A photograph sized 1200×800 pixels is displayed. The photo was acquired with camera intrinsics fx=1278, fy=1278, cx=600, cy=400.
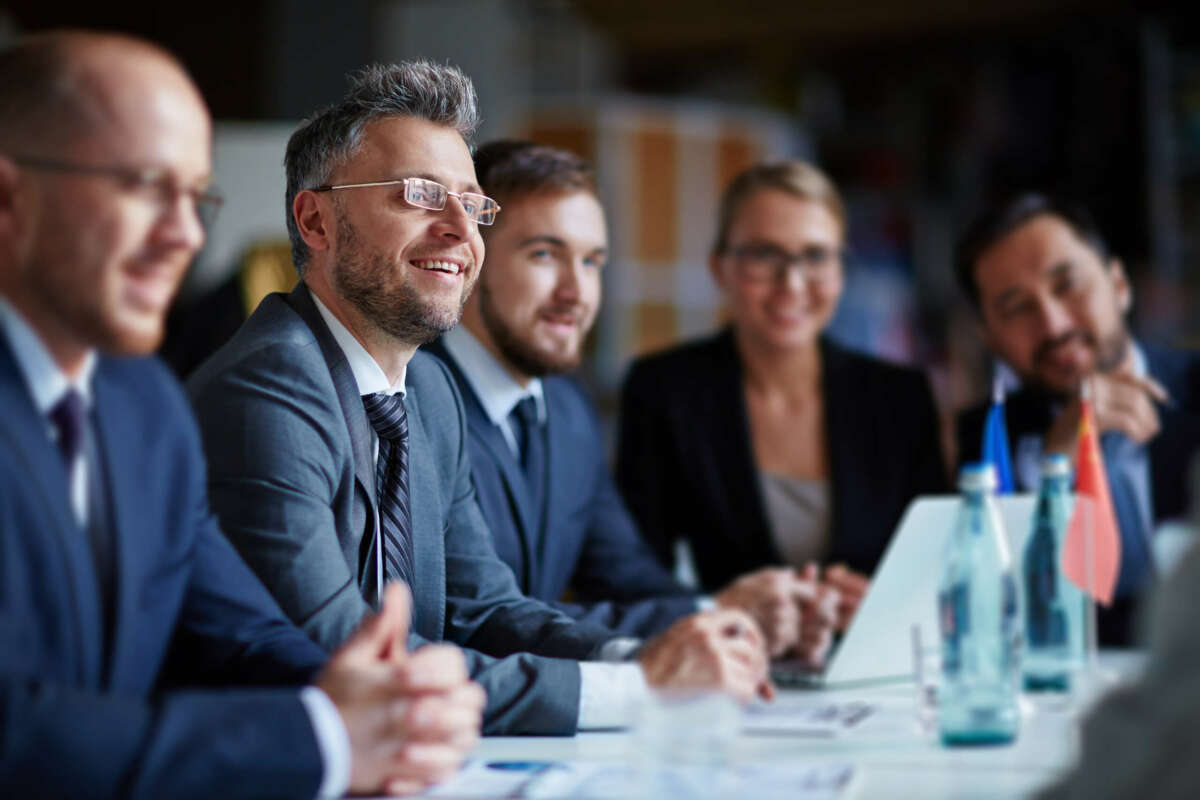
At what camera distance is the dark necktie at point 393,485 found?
61.1 inches

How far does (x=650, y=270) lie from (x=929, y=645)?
Answer: 4722 mm

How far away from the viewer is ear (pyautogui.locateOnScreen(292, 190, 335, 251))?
5.30ft

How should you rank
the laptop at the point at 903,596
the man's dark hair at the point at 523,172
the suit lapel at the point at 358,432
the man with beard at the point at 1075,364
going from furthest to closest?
the man with beard at the point at 1075,364 → the man's dark hair at the point at 523,172 → the laptop at the point at 903,596 → the suit lapel at the point at 358,432

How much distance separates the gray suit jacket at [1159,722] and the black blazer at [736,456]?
1.60 meters

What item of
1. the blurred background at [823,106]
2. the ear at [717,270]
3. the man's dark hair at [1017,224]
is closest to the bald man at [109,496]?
the ear at [717,270]

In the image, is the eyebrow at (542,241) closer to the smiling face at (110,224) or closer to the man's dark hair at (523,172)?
the man's dark hair at (523,172)

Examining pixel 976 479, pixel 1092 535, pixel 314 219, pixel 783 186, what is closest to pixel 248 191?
pixel 783 186

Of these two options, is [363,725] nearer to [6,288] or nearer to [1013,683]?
[6,288]

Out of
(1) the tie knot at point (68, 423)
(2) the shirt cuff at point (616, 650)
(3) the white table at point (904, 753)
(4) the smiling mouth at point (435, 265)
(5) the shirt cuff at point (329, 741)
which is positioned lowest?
(3) the white table at point (904, 753)

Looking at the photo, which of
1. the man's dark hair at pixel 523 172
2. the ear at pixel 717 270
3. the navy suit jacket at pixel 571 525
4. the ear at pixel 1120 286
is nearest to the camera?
the navy suit jacket at pixel 571 525

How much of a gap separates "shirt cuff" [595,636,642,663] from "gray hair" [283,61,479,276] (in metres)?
0.63

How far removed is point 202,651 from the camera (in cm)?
122

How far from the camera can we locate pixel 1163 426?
8.51 ft

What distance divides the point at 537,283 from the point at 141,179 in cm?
128
